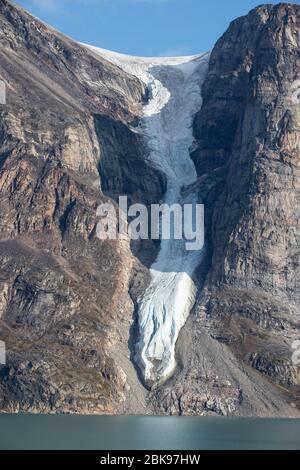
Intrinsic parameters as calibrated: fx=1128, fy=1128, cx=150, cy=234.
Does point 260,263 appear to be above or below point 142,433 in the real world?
above

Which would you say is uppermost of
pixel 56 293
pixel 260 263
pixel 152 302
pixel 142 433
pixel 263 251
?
pixel 263 251

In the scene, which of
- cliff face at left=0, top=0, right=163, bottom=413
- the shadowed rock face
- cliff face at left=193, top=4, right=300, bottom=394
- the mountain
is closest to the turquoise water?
the mountain

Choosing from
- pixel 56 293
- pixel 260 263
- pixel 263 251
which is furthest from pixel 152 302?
pixel 263 251

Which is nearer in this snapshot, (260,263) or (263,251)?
(260,263)

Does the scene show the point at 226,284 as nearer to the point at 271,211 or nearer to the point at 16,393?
the point at 271,211

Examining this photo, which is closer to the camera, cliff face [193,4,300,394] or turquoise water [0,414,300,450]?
turquoise water [0,414,300,450]

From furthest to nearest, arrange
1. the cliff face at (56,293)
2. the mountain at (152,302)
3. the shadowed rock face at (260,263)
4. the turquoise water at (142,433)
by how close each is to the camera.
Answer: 1. the shadowed rock face at (260,263)
2. the mountain at (152,302)
3. the cliff face at (56,293)
4. the turquoise water at (142,433)

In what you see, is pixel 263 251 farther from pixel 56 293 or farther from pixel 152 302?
pixel 56 293

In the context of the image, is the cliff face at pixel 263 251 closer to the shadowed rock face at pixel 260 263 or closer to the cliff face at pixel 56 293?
the shadowed rock face at pixel 260 263

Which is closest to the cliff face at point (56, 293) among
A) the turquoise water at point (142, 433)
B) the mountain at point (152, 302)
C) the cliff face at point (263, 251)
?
the mountain at point (152, 302)

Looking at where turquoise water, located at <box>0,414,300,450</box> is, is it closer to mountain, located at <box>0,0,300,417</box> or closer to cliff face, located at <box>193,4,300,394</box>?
mountain, located at <box>0,0,300,417</box>
